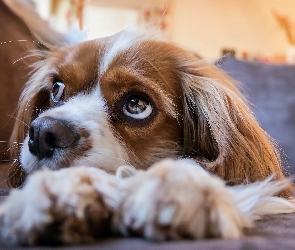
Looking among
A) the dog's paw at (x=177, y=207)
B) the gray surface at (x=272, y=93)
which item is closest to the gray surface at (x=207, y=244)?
the dog's paw at (x=177, y=207)

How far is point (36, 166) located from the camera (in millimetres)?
1178

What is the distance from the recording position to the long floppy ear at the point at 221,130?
3.84ft

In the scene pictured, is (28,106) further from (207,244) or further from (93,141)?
(207,244)

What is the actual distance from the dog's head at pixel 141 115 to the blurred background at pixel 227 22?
11.4 feet

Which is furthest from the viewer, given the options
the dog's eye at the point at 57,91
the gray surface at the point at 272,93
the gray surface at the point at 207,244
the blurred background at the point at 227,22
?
the blurred background at the point at 227,22

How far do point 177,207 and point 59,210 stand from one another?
6.9 inches

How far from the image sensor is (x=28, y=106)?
1.64 meters

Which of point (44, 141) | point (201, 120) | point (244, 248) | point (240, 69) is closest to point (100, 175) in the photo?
point (244, 248)

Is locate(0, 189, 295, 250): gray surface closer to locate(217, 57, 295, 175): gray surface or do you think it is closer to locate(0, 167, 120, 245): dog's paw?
locate(0, 167, 120, 245): dog's paw

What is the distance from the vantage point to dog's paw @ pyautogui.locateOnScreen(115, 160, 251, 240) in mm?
639

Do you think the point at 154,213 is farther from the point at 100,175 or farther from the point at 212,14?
the point at 212,14

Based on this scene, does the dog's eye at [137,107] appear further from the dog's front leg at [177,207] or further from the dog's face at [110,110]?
the dog's front leg at [177,207]

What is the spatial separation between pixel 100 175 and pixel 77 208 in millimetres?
113

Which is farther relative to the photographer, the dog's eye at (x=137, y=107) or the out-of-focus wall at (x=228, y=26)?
the out-of-focus wall at (x=228, y=26)
